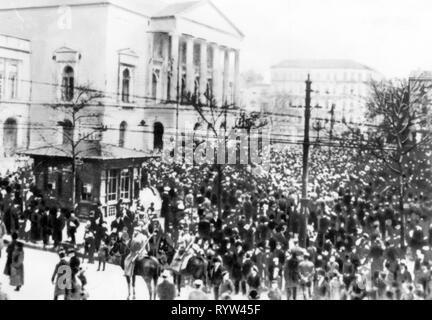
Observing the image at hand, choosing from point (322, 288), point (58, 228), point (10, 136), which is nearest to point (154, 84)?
point (10, 136)

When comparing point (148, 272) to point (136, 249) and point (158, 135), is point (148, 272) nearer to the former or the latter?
point (136, 249)

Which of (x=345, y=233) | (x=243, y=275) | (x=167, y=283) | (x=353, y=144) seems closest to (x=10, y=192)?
(x=167, y=283)

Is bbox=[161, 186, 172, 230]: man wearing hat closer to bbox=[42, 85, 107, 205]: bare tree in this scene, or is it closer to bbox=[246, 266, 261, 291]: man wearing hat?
bbox=[42, 85, 107, 205]: bare tree

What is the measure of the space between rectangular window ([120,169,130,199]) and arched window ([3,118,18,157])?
239cm

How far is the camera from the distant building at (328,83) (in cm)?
1083

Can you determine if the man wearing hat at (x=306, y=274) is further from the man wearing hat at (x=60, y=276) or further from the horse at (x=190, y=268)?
the man wearing hat at (x=60, y=276)

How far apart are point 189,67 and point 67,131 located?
3112 millimetres

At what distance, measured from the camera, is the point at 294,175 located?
37.6ft

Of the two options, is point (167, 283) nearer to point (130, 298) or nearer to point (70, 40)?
point (130, 298)

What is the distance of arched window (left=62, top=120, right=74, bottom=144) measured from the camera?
11.1 metres

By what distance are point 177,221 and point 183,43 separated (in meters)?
3.99

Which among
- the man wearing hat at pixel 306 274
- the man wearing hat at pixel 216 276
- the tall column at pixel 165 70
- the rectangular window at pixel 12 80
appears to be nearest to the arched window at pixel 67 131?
the rectangular window at pixel 12 80

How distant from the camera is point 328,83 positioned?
1155 cm

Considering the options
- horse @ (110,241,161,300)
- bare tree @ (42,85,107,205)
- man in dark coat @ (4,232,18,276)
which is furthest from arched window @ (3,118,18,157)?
horse @ (110,241,161,300)
